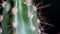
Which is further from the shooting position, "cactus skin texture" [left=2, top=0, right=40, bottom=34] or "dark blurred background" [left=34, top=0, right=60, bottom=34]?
"dark blurred background" [left=34, top=0, right=60, bottom=34]

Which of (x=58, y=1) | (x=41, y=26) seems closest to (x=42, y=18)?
(x=41, y=26)

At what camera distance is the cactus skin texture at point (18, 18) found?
601 millimetres

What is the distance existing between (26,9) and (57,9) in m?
0.29

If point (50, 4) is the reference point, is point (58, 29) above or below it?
below

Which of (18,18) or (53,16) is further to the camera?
(53,16)

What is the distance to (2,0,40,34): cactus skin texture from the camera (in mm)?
601

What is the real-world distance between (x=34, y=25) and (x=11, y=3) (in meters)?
0.18

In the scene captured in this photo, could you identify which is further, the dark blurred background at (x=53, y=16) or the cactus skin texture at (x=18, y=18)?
the dark blurred background at (x=53, y=16)

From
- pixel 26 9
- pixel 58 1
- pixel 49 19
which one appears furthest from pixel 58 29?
pixel 26 9

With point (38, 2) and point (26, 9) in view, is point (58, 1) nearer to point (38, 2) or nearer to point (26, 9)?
point (38, 2)

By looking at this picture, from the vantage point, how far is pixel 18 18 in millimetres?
604

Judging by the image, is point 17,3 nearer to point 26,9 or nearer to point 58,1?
point 26,9

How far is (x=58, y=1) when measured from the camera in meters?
0.79

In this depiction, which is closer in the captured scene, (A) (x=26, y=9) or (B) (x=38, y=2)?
(A) (x=26, y=9)
